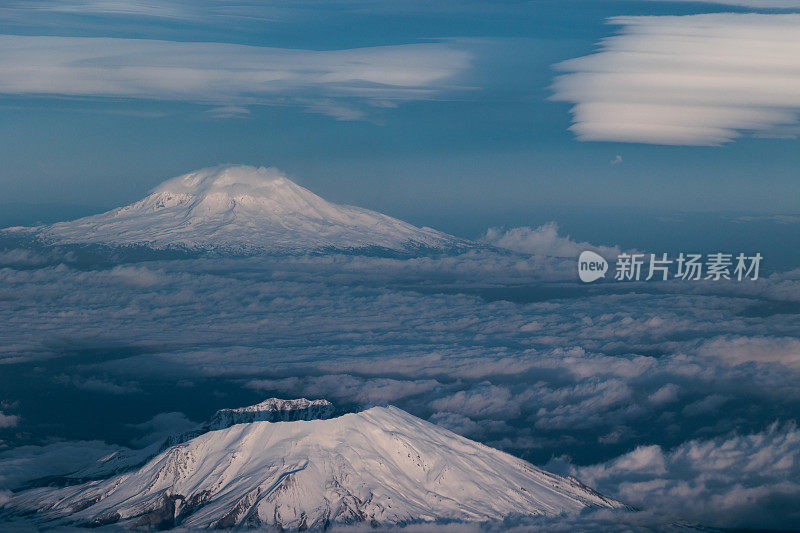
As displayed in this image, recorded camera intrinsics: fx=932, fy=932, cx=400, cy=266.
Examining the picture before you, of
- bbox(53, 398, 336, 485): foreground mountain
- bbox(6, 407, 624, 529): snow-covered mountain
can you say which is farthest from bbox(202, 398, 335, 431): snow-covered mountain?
bbox(6, 407, 624, 529): snow-covered mountain

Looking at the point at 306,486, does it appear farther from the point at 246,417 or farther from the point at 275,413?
the point at 246,417

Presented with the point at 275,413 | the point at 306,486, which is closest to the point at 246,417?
the point at 275,413

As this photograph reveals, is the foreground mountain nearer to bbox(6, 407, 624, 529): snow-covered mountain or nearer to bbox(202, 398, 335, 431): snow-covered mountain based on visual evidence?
bbox(202, 398, 335, 431): snow-covered mountain

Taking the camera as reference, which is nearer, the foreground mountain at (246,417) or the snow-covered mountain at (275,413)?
the foreground mountain at (246,417)

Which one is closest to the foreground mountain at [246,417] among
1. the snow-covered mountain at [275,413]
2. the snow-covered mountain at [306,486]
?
the snow-covered mountain at [275,413]

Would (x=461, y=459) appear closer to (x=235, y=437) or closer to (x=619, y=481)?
(x=235, y=437)

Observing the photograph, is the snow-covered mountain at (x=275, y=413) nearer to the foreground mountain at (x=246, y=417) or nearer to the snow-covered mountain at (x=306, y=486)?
the foreground mountain at (x=246, y=417)

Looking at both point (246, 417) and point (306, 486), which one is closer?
point (306, 486)

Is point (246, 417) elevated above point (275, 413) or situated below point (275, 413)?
below

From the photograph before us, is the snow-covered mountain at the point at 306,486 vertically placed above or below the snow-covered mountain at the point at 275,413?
below

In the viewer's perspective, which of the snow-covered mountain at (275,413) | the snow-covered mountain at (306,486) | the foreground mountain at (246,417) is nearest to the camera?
the snow-covered mountain at (306,486)

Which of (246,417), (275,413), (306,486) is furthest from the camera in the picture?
(275,413)
